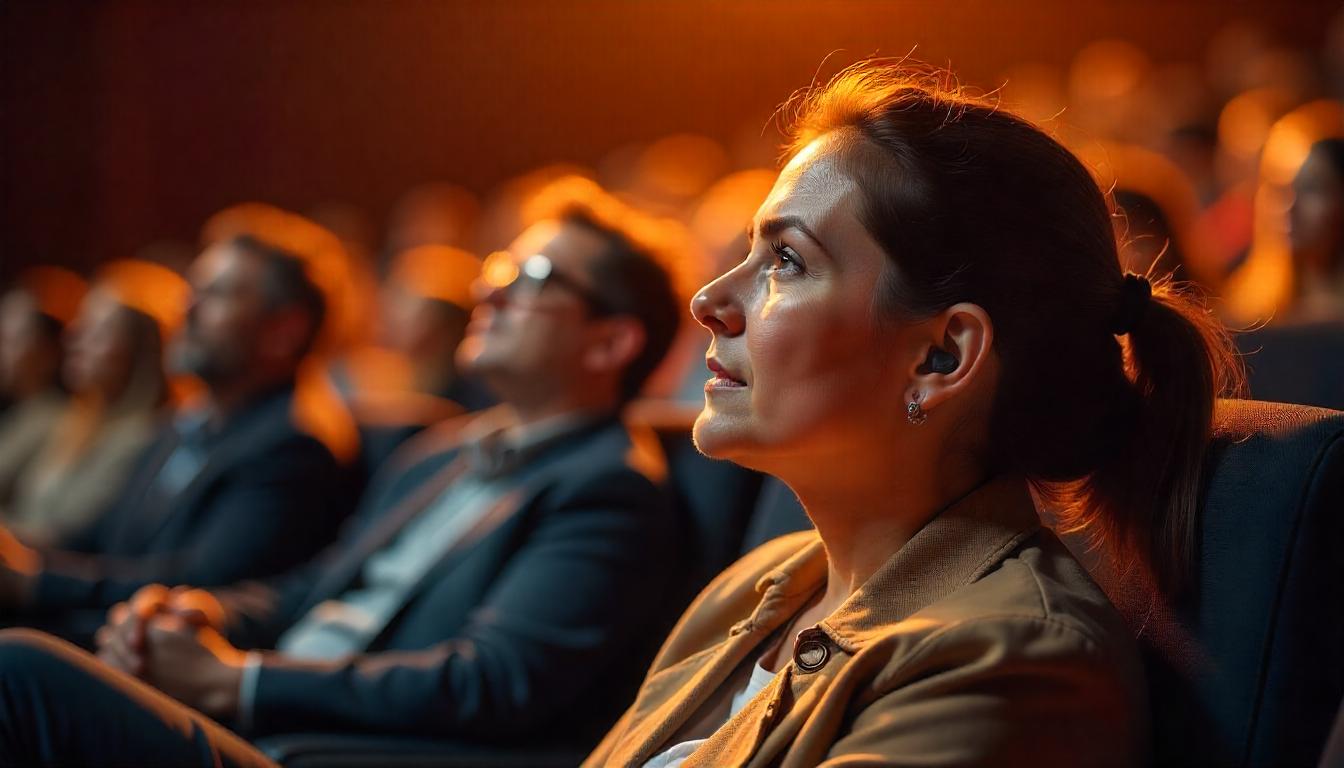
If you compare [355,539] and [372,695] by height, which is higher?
[372,695]

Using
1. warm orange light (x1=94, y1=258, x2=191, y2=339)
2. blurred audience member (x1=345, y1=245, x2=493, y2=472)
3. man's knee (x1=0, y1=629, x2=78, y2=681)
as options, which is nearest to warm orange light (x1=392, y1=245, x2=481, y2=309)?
blurred audience member (x1=345, y1=245, x2=493, y2=472)

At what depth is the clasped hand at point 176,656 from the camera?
5.60ft

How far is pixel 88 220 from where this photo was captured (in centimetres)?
651

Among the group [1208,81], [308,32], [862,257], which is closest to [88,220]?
[308,32]

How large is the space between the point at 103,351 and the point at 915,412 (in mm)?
3026

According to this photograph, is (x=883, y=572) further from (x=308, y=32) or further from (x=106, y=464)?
(x=308, y=32)

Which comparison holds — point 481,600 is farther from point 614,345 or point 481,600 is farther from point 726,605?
point 726,605

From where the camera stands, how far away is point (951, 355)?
108 cm

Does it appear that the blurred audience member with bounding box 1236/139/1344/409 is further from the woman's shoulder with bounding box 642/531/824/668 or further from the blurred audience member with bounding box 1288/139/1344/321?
the woman's shoulder with bounding box 642/531/824/668

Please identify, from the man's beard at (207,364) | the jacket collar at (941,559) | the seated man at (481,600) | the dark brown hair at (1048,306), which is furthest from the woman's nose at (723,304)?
the man's beard at (207,364)

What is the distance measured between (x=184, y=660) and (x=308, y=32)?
5.69 meters

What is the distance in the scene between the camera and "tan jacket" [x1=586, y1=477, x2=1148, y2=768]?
2.88 feet

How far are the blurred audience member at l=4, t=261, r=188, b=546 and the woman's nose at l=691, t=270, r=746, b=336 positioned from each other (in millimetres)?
2628

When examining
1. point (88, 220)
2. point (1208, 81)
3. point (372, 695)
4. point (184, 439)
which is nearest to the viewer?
point (372, 695)
